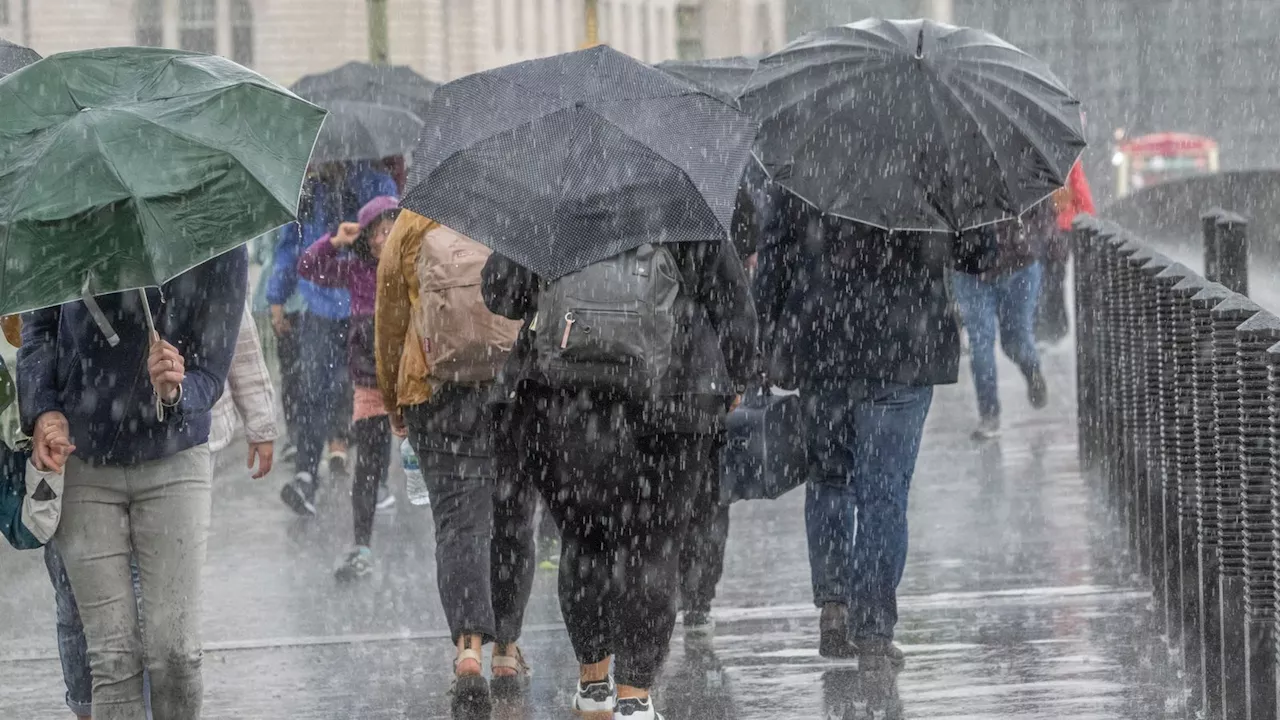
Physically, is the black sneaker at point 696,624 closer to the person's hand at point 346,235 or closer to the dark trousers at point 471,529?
the dark trousers at point 471,529

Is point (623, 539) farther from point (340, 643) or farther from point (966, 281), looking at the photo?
point (966, 281)

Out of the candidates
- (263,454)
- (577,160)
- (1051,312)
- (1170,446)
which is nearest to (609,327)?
(577,160)

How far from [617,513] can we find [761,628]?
2.14 metres

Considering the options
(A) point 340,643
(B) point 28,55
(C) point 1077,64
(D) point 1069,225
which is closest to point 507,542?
(A) point 340,643

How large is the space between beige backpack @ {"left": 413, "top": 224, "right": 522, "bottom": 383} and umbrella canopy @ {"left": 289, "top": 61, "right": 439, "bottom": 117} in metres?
6.44

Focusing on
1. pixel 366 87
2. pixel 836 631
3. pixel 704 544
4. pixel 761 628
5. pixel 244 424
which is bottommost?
pixel 761 628

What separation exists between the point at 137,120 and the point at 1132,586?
473cm

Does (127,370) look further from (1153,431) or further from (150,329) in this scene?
(1153,431)

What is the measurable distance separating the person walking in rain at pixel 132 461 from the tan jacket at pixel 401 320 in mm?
1470

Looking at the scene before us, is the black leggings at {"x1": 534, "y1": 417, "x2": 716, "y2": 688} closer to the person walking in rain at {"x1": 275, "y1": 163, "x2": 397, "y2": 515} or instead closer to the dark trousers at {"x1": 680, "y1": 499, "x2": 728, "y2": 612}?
the dark trousers at {"x1": 680, "y1": 499, "x2": 728, "y2": 612}

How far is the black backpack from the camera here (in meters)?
5.98

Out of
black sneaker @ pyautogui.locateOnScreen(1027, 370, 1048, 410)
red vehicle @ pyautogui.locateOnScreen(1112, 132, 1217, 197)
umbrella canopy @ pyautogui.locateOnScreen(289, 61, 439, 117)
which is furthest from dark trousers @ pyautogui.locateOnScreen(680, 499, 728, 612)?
red vehicle @ pyautogui.locateOnScreen(1112, 132, 1217, 197)

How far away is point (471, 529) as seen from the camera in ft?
23.8

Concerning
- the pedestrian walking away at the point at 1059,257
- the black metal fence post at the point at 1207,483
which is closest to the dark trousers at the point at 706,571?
the black metal fence post at the point at 1207,483
